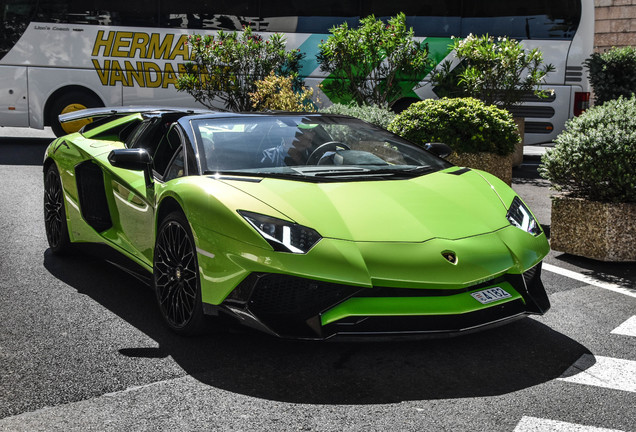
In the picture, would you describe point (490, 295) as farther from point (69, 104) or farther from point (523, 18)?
point (69, 104)

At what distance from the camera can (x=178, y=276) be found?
451cm

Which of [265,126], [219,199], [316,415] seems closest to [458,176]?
[265,126]

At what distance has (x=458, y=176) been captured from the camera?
5074 mm

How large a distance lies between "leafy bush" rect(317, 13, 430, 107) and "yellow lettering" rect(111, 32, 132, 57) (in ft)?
12.5

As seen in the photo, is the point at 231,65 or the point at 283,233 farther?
the point at 231,65

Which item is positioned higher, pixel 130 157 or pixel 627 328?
pixel 130 157

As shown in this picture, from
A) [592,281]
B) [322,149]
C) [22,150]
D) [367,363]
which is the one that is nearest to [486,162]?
[592,281]

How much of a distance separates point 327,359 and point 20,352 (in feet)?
5.16

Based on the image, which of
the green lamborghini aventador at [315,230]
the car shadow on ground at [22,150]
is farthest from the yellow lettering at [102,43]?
the green lamborghini aventador at [315,230]

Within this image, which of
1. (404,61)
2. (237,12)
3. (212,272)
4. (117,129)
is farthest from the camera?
(237,12)

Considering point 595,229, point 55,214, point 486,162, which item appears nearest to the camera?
point 55,214

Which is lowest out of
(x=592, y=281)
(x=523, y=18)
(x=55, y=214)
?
(x=592, y=281)

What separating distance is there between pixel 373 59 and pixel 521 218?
30.0 feet

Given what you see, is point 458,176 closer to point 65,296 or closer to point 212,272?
point 212,272
